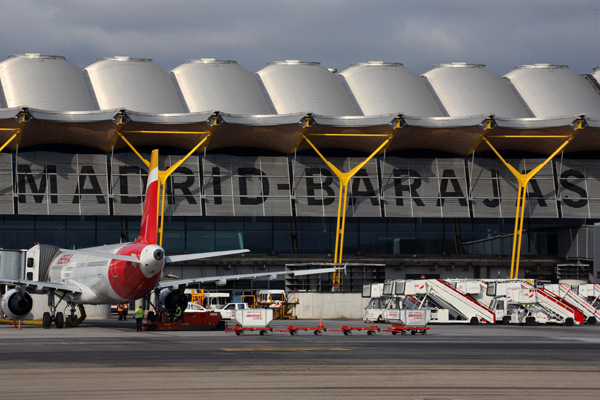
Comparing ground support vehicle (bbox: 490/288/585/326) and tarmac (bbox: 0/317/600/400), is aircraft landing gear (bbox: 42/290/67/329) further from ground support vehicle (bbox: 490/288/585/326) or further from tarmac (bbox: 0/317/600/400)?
ground support vehicle (bbox: 490/288/585/326)

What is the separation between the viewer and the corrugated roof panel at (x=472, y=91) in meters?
74.2

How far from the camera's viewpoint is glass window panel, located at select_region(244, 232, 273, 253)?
7012cm

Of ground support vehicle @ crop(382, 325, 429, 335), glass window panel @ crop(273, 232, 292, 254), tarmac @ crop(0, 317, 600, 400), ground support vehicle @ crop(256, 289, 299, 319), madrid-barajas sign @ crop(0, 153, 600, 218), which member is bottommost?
ground support vehicle @ crop(256, 289, 299, 319)

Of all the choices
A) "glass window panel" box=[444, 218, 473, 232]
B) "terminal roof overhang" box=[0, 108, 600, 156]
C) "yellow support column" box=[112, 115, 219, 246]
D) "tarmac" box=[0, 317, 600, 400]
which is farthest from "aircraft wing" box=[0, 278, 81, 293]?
"glass window panel" box=[444, 218, 473, 232]

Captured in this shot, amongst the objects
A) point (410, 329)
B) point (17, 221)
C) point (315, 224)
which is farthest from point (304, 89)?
point (410, 329)

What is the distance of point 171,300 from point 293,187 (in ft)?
96.5

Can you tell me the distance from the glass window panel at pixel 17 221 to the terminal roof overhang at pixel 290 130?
6.41 m

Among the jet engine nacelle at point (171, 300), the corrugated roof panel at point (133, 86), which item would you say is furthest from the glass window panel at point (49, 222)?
the jet engine nacelle at point (171, 300)

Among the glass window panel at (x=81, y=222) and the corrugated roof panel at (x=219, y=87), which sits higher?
the corrugated roof panel at (x=219, y=87)

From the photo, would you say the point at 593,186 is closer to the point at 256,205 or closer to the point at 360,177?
the point at 360,177

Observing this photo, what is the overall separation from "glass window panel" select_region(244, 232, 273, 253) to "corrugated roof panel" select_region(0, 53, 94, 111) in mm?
19005

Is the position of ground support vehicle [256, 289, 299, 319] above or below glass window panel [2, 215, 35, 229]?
below

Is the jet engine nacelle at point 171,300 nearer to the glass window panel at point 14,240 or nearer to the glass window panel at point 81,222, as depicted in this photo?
the glass window panel at point 81,222

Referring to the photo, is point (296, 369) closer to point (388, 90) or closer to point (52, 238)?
point (52, 238)
